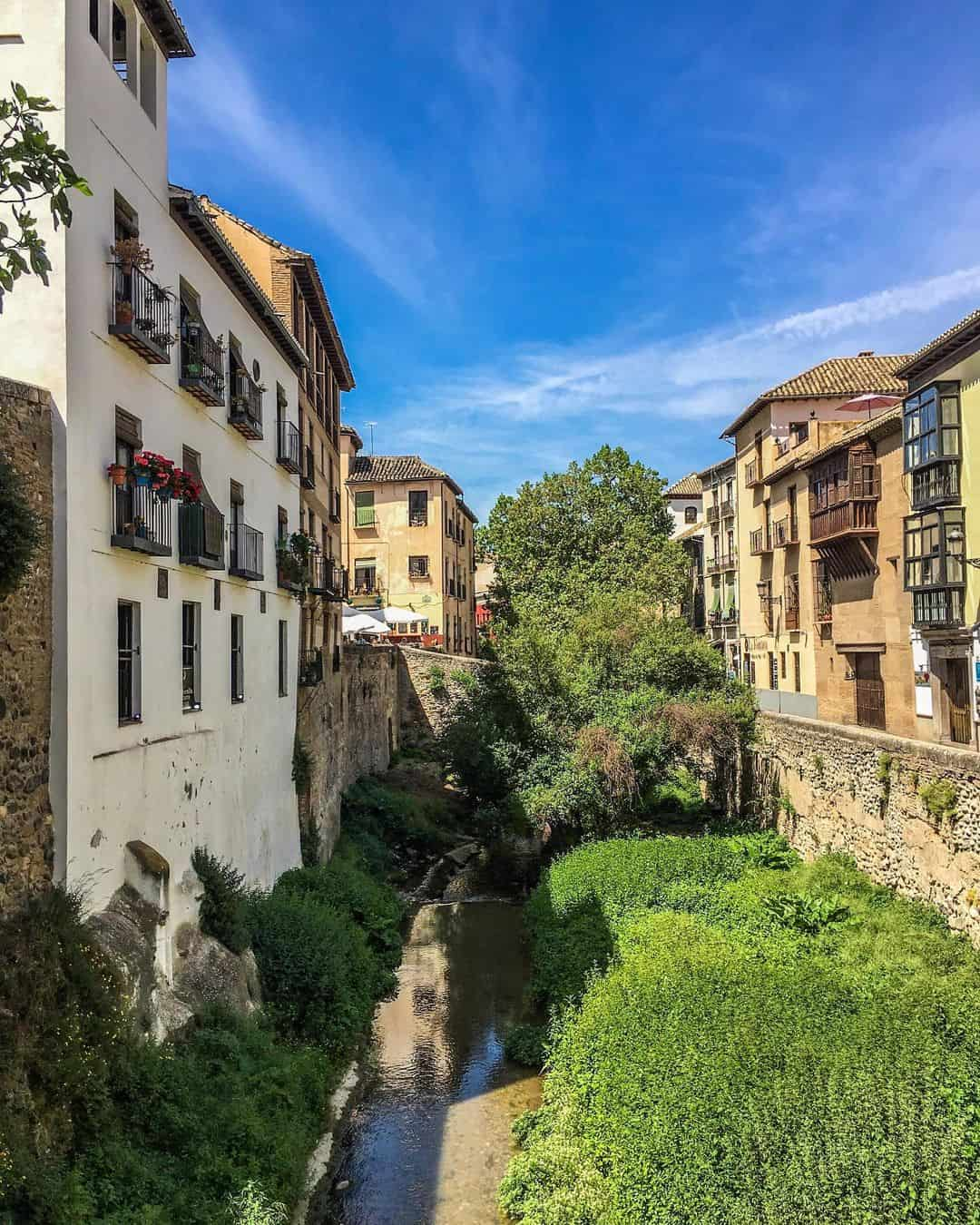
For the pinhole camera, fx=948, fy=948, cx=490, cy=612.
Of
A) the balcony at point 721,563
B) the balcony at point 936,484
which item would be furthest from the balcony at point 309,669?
the balcony at point 721,563

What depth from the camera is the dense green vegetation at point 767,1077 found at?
34.0 feet

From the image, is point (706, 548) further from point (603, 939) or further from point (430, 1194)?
point (430, 1194)

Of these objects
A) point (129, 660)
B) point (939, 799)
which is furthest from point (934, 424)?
point (129, 660)

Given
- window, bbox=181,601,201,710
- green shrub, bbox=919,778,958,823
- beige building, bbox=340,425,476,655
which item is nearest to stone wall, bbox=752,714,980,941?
green shrub, bbox=919,778,958,823

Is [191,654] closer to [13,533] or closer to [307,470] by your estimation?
[13,533]

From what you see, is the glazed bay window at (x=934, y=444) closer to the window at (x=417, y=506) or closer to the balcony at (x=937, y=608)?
the balcony at (x=937, y=608)

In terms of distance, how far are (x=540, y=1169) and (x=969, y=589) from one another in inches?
782

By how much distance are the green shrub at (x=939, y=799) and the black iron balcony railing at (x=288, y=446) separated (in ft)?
48.7

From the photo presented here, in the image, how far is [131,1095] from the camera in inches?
405

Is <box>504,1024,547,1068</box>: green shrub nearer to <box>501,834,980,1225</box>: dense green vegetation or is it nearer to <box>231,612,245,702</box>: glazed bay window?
<box>501,834,980,1225</box>: dense green vegetation

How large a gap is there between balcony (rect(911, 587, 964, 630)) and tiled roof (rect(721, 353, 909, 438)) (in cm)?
1504

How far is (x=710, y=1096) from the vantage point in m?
11.3

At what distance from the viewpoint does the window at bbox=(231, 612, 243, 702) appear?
17.8 meters

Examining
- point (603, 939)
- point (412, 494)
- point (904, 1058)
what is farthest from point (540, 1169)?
point (412, 494)
